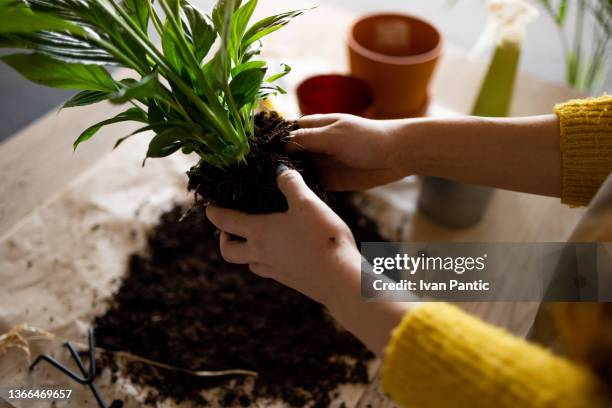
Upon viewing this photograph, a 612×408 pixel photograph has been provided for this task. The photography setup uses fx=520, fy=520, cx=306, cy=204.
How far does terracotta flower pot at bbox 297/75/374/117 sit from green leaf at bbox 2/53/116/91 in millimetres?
487

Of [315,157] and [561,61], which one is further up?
[315,157]

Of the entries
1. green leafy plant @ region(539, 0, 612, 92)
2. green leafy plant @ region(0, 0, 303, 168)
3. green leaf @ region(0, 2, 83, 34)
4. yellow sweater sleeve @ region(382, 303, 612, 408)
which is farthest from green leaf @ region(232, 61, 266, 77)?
green leafy plant @ region(539, 0, 612, 92)

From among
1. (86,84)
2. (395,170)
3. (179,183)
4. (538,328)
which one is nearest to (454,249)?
(395,170)

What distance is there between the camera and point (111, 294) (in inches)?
33.7

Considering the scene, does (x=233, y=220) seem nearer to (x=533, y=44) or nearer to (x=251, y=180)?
(x=251, y=180)

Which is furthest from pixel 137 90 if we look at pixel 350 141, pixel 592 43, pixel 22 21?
pixel 592 43

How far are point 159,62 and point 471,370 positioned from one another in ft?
1.40

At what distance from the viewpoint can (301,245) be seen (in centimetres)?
57

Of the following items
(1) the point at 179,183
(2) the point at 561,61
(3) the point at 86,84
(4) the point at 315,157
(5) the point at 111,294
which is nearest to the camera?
(3) the point at 86,84

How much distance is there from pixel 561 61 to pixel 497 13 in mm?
737

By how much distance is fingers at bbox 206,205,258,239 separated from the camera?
612 mm

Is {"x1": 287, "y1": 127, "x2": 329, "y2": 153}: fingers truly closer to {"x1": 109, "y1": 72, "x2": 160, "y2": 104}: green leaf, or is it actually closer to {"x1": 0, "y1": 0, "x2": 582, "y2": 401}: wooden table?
{"x1": 109, "y1": 72, "x2": 160, "y2": 104}: green leaf

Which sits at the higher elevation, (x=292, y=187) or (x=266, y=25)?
(x=266, y=25)

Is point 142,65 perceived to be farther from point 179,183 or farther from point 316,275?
point 179,183
